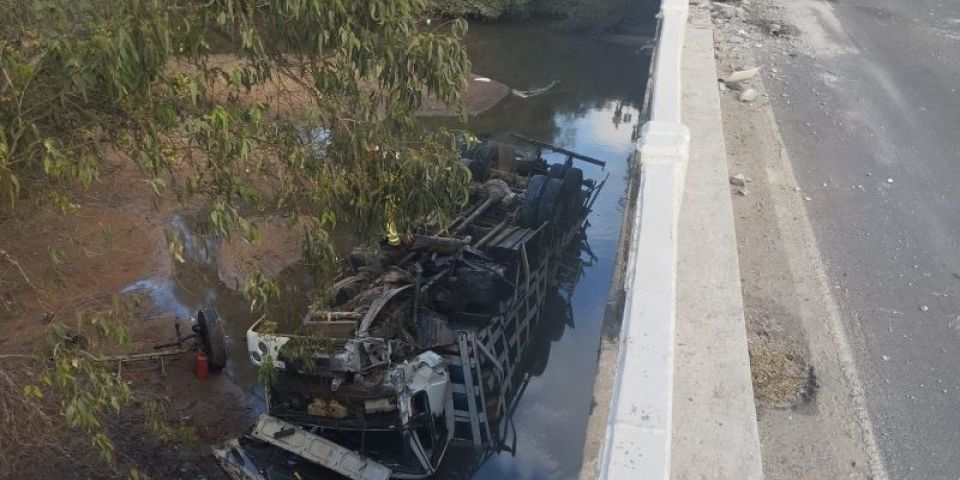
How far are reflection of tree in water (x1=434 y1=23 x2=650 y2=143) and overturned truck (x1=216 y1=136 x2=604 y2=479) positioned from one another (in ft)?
38.8

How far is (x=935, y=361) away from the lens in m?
4.77

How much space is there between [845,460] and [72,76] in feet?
15.0

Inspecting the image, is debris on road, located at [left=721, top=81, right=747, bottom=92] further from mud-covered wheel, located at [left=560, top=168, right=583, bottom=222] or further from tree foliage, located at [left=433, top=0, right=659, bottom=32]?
tree foliage, located at [left=433, top=0, right=659, bottom=32]

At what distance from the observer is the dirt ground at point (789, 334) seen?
12.9 feet

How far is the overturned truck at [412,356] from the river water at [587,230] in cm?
53

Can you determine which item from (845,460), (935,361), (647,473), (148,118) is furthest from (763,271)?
(148,118)

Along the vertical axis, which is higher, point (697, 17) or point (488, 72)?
point (697, 17)

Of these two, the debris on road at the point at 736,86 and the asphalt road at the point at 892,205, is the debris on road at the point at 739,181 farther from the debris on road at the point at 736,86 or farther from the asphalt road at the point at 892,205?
the debris on road at the point at 736,86

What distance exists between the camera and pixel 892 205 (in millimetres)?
6562

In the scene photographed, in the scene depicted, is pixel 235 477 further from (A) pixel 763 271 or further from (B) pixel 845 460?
(B) pixel 845 460

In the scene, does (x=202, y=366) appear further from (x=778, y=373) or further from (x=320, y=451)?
(x=778, y=373)

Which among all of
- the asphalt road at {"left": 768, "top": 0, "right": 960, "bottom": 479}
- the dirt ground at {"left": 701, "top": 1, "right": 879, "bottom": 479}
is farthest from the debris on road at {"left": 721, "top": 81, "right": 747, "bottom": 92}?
the dirt ground at {"left": 701, "top": 1, "right": 879, "bottom": 479}

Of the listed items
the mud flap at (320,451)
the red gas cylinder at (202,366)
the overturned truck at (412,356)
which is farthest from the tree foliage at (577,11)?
the mud flap at (320,451)

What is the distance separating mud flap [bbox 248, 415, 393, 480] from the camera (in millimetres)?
10219
